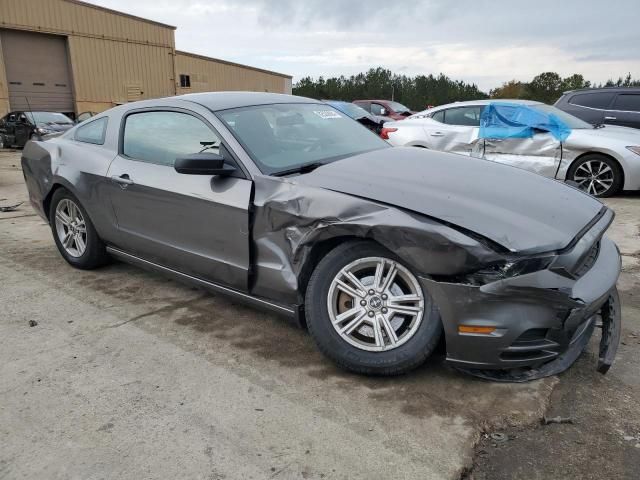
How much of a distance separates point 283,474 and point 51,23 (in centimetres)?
2498

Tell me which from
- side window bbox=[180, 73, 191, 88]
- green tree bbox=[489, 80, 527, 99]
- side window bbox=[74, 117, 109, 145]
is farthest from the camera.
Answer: green tree bbox=[489, 80, 527, 99]

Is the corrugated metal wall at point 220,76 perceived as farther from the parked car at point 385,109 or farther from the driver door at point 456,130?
the driver door at point 456,130

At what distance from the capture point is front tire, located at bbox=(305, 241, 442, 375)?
250cm

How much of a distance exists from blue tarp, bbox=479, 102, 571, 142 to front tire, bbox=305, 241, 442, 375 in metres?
5.65

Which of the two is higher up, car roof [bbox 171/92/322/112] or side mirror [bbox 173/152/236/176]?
car roof [bbox 171/92/322/112]

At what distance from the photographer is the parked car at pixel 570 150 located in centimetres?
700

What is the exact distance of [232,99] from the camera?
3.55m

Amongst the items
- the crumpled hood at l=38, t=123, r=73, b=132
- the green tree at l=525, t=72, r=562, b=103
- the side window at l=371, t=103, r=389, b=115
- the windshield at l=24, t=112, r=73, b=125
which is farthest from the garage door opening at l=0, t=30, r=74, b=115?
the green tree at l=525, t=72, r=562, b=103

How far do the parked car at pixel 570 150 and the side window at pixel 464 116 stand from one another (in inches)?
0.6

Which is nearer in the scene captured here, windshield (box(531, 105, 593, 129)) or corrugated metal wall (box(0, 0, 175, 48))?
windshield (box(531, 105, 593, 129))

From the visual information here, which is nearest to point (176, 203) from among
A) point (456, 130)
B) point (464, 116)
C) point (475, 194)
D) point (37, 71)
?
point (475, 194)

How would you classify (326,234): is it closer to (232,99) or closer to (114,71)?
(232,99)

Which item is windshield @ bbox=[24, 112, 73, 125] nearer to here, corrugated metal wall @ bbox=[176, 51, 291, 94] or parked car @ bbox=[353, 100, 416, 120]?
parked car @ bbox=[353, 100, 416, 120]

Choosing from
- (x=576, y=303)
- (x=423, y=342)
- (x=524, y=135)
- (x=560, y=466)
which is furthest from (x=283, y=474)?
(x=524, y=135)
